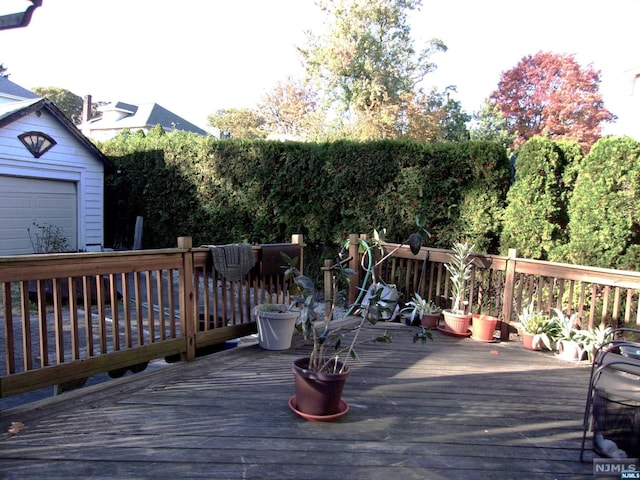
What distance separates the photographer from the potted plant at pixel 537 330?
388 centimetres

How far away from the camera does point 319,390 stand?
7.45 feet

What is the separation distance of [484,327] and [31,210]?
29.2 feet

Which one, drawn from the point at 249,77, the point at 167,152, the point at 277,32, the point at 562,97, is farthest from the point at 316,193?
the point at 249,77

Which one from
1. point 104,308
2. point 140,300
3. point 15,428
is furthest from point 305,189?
point 15,428

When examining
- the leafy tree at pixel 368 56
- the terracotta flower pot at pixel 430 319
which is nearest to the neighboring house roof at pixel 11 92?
the leafy tree at pixel 368 56

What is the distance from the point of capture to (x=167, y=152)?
28.8 ft

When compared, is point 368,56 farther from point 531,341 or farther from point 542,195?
point 531,341

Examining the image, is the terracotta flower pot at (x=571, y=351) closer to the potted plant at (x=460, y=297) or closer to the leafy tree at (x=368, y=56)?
the potted plant at (x=460, y=297)

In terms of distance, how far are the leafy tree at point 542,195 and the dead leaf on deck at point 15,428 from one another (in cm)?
515

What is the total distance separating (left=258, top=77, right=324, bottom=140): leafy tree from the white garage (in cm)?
1109

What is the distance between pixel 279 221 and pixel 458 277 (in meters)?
3.76

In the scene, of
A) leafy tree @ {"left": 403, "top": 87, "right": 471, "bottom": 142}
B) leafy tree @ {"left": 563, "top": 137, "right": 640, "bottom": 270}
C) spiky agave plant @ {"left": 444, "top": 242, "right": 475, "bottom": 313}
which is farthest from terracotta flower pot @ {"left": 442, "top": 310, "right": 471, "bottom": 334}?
leafy tree @ {"left": 403, "top": 87, "right": 471, "bottom": 142}

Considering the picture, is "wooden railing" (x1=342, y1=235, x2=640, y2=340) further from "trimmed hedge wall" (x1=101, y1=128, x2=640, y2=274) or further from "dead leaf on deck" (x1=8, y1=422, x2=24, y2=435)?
"dead leaf on deck" (x1=8, y1=422, x2=24, y2=435)

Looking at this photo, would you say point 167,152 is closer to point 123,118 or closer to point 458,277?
point 458,277
